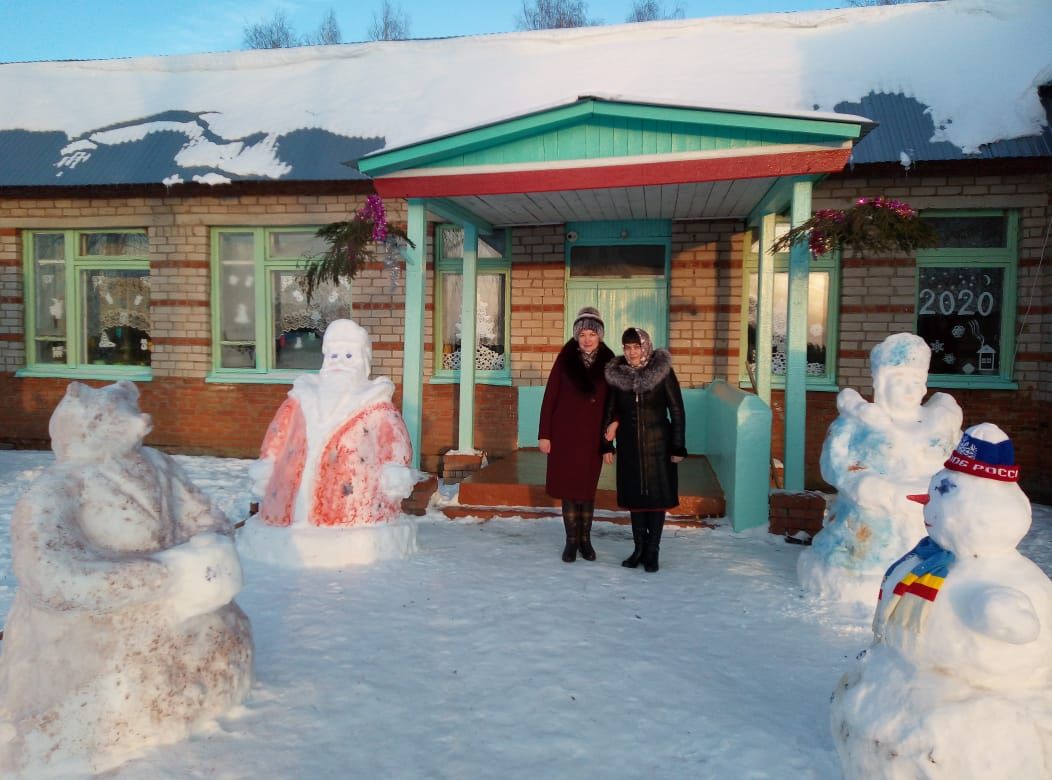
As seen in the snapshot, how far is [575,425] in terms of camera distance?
4.89 meters

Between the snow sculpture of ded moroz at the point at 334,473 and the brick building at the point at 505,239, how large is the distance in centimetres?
141

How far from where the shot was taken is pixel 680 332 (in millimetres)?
8141

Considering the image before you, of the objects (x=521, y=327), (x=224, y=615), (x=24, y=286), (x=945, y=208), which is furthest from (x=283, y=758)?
(x=24, y=286)

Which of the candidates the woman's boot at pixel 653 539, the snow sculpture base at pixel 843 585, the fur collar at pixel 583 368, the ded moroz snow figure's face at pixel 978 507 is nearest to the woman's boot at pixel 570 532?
the woman's boot at pixel 653 539

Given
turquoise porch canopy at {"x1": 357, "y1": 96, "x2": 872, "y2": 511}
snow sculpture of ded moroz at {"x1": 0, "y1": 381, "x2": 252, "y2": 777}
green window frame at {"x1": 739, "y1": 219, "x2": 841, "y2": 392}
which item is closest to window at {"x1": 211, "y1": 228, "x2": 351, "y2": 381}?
turquoise porch canopy at {"x1": 357, "y1": 96, "x2": 872, "y2": 511}

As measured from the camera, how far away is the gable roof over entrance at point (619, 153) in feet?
17.0

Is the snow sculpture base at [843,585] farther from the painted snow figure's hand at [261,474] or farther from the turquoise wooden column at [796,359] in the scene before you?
the painted snow figure's hand at [261,474]

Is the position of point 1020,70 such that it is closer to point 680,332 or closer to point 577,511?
point 680,332

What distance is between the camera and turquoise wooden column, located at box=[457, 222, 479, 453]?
752 centimetres

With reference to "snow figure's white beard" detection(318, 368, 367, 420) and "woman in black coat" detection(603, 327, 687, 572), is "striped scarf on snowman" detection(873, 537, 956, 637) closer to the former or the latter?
"woman in black coat" detection(603, 327, 687, 572)

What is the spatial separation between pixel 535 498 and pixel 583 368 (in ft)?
5.70

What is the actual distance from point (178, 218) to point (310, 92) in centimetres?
233

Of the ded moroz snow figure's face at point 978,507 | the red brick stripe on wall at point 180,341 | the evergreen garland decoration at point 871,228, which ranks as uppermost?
the evergreen garland decoration at point 871,228

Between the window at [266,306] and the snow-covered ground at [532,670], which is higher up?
the window at [266,306]
